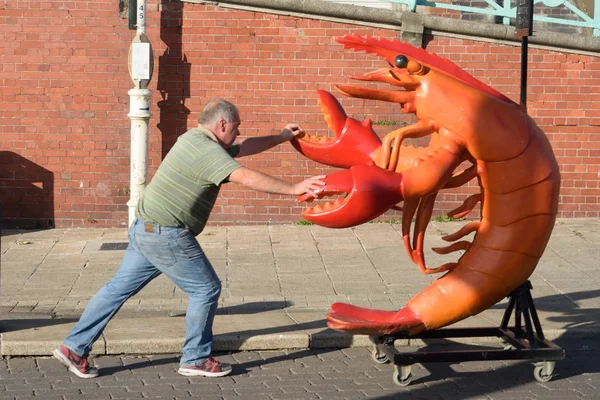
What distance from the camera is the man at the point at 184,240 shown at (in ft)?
21.3

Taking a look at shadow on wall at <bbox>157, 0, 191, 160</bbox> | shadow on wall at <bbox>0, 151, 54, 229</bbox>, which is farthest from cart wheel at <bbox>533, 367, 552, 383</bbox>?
shadow on wall at <bbox>0, 151, 54, 229</bbox>

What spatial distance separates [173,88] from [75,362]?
597 cm

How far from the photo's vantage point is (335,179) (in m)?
6.16

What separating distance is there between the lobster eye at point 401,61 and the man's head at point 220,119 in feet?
3.62

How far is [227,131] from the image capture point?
6641 mm

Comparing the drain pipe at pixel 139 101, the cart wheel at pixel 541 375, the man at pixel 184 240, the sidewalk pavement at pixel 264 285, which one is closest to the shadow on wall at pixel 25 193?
the sidewalk pavement at pixel 264 285

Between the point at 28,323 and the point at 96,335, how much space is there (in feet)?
4.52

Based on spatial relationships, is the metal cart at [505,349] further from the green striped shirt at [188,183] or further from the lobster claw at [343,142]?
the green striped shirt at [188,183]

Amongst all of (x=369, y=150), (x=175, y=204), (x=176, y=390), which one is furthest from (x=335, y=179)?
(x=176, y=390)

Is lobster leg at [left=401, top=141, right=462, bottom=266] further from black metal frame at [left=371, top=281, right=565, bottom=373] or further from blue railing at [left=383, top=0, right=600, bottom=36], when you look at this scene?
blue railing at [left=383, top=0, right=600, bottom=36]

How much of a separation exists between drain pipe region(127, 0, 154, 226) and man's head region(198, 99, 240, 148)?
500 cm

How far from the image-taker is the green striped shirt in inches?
252

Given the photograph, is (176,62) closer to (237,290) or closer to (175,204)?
(237,290)

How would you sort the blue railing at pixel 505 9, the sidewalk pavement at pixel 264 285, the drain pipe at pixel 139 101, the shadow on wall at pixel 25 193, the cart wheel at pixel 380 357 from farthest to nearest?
the shadow on wall at pixel 25 193 → the blue railing at pixel 505 9 → the drain pipe at pixel 139 101 → the sidewalk pavement at pixel 264 285 → the cart wheel at pixel 380 357
